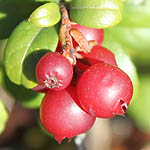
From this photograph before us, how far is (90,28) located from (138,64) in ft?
5.21

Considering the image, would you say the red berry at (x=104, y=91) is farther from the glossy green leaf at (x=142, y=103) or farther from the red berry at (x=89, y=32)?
the glossy green leaf at (x=142, y=103)

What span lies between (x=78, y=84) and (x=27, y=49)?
372 millimetres

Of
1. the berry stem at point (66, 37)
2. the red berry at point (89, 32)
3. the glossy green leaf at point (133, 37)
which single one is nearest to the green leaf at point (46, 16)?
the berry stem at point (66, 37)

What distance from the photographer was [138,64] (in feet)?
10.6

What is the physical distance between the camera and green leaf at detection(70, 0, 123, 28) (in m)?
1.56

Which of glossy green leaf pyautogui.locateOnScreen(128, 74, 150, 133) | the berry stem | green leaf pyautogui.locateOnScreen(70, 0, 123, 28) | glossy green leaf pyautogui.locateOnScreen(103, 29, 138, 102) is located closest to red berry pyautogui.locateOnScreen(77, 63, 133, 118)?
the berry stem

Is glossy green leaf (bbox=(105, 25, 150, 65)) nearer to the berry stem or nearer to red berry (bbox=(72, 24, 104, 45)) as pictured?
red berry (bbox=(72, 24, 104, 45))

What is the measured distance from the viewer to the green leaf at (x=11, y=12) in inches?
73.7

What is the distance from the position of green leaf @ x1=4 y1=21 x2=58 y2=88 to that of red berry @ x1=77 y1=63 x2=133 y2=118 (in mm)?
312

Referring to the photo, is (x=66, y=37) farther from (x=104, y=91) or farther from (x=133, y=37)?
(x=133, y=37)

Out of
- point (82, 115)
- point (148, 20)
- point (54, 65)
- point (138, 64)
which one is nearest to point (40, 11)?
point (54, 65)

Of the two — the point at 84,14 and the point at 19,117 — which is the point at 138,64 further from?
the point at 19,117

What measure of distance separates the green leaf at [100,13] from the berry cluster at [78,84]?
78 millimetres

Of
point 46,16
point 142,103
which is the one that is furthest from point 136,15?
point 142,103
